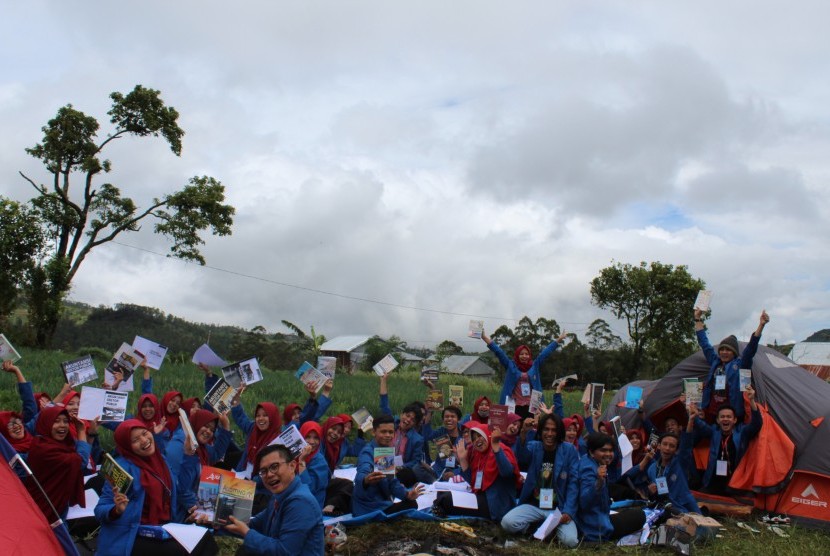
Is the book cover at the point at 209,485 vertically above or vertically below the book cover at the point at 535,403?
below

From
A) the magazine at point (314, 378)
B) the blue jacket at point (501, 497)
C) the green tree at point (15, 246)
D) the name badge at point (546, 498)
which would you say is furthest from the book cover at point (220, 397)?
the green tree at point (15, 246)

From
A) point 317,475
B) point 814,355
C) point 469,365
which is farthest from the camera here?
point 469,365

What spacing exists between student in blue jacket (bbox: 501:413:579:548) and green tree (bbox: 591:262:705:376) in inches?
1043

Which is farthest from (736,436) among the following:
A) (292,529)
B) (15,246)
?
(15,246)

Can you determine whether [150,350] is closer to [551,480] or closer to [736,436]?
[551,480]

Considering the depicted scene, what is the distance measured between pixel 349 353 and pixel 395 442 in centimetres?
3955

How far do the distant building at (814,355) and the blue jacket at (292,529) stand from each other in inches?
573

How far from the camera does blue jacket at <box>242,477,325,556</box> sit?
157 inches

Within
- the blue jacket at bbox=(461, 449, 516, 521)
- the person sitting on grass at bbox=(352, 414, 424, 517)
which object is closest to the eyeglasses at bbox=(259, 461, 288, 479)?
the person sitting on grass at bbox=(352, 414, 424, 517)

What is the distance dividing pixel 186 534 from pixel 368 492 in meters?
2.34

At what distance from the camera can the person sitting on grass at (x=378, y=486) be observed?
665 centimetres

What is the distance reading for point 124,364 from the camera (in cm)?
822

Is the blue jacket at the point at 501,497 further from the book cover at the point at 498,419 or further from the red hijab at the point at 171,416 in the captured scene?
the red hijab at the point at 171,416

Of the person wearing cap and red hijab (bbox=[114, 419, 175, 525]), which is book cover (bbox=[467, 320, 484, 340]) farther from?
red hijab (bbox=[114, 419, 175, 525])
